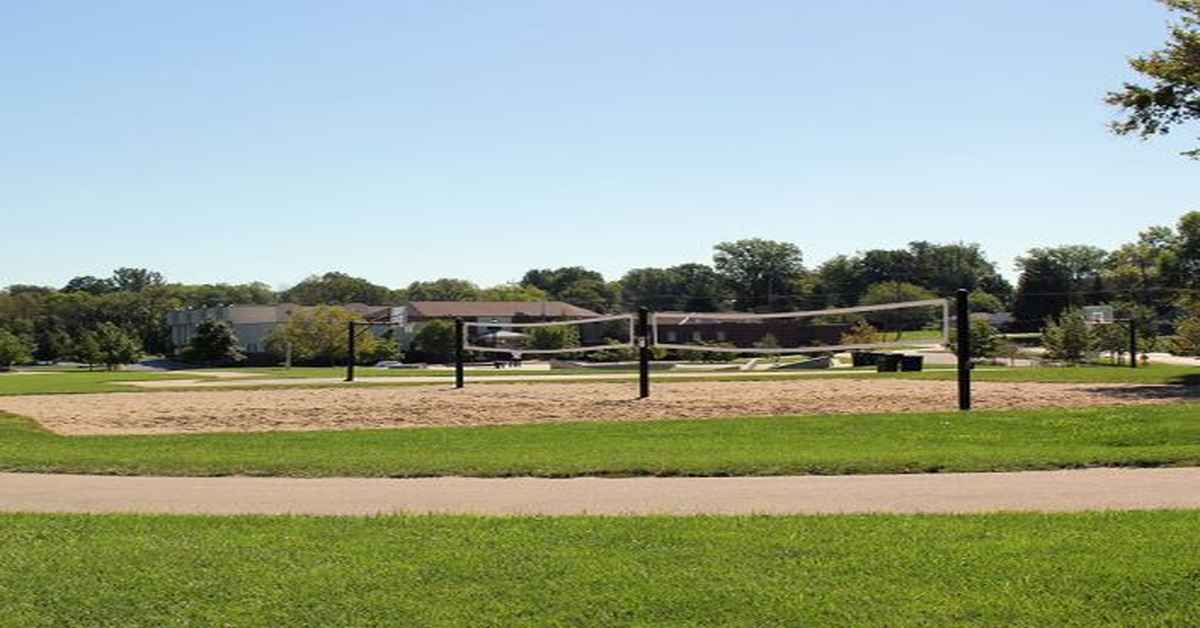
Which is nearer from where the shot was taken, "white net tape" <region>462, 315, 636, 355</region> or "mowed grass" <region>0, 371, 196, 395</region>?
"mowed grass" <region>0, 371, 196, 395</region>

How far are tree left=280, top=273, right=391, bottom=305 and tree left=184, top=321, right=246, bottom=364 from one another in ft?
263

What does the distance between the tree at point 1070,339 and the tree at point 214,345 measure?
62.9 meters

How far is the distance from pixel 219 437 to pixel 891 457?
10.4 m

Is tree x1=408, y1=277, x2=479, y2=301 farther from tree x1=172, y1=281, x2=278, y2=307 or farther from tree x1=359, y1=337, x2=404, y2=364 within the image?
tree x1=359, y1=337, x2=404, y2=364

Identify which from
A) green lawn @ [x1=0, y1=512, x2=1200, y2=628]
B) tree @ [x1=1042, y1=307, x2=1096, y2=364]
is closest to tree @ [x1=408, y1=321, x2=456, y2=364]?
tree @ [x1=1042, y1=307, x2=1096, y2=364]

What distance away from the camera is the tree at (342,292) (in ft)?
580

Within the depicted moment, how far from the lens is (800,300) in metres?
154

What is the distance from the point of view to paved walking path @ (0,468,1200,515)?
30.8 ft

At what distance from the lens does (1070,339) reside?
→ 57.1m

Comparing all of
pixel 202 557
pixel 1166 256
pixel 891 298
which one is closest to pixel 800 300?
pixel 891 298

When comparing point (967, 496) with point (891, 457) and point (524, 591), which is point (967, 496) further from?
point (524, 591)

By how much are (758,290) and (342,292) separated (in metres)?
64.5

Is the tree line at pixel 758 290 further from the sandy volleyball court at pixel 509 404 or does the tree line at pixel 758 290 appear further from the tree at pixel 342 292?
the sandy volleyball court at pixel 509 404

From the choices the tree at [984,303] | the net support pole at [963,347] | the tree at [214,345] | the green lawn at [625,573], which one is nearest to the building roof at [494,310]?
the tree at [214,345]
